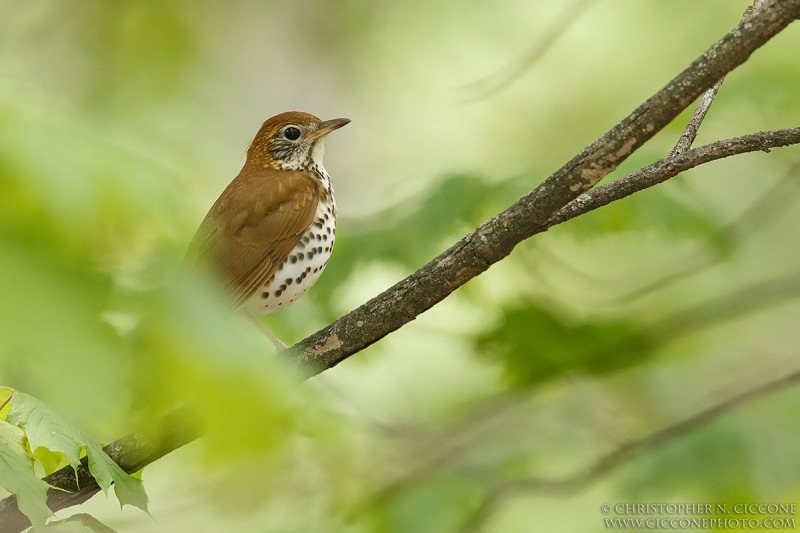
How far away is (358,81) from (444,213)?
358 centimetres

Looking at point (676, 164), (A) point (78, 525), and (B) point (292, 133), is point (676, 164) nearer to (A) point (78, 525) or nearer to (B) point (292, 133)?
(A) point (78, 525)

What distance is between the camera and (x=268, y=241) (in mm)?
3383

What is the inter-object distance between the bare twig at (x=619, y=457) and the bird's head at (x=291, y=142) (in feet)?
5.41

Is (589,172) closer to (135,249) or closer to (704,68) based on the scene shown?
(704,68)

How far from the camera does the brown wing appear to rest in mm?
3289

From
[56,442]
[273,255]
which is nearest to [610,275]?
[273,255]

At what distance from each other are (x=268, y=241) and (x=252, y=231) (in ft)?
0.23

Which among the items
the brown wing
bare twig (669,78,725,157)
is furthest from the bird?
bare twig (669,78,725,157)

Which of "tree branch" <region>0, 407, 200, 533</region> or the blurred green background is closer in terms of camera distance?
the blurred green background

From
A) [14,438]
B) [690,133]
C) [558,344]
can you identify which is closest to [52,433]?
[14,438]

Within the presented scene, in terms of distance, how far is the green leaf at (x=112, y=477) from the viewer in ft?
5.89

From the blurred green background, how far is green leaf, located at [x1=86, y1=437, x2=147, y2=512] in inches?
3.6

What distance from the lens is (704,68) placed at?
1.80 metres

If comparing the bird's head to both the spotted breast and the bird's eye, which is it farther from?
the spotted breast
